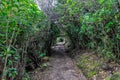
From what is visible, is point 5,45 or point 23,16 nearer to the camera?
point 5,45

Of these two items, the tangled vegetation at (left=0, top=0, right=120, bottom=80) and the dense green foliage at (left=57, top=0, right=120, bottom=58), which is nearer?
the tangled vegetation at (left=0, top=0, right=120, bottom=80)

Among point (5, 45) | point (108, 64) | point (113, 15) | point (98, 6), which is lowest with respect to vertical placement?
point (108, 64)

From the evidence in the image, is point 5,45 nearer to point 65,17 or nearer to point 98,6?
point 98,6

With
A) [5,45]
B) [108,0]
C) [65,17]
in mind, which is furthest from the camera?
[65,17]

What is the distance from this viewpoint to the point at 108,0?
6410mm

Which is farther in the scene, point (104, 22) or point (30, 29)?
point (104, 22)

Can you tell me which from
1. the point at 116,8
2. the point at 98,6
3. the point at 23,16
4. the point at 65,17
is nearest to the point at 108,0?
the point at 116,8

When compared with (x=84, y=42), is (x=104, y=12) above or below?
above

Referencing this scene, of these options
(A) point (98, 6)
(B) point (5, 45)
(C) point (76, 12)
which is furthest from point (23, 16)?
(C) point (76, 12)

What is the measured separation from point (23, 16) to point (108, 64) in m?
3.92

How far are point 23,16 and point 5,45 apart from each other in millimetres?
1107

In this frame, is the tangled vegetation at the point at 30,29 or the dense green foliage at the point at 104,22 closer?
the tangled vegetation at the point at 30,29

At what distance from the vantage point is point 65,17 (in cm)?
1124

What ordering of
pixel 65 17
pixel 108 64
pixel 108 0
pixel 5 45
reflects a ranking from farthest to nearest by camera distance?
pixel 65 17 → pixel 108 64 → pixel 108 0 → pixel 5 45
